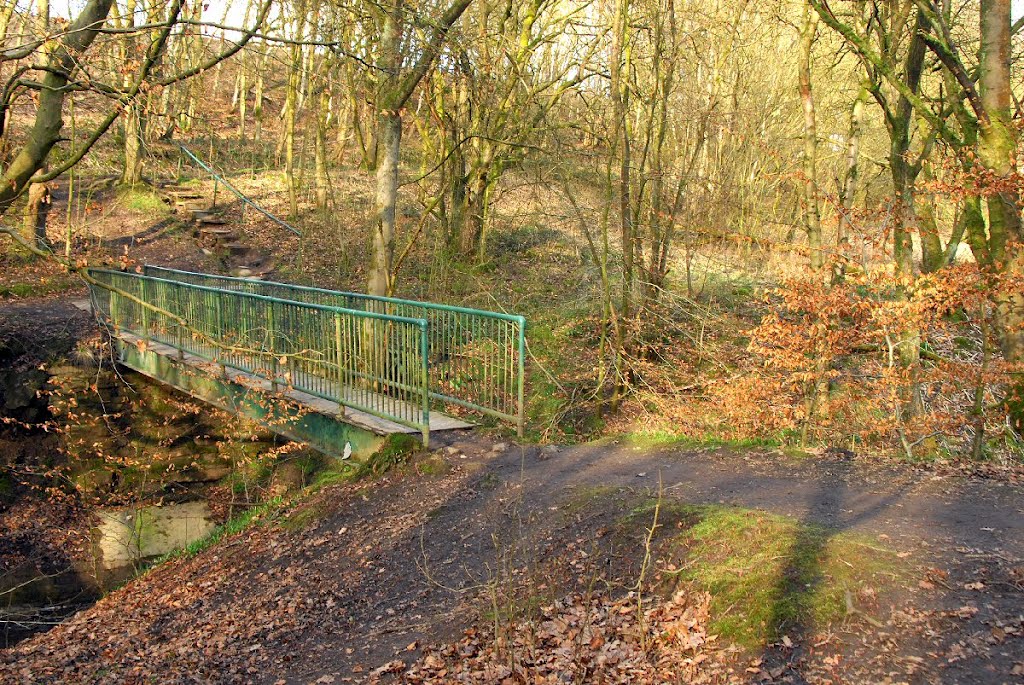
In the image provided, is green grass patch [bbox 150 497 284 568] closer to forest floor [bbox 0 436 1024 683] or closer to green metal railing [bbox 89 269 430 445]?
forest floor [bbox 0 436 1024 683]

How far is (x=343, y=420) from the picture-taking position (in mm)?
10281

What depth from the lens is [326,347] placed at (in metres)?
10.8

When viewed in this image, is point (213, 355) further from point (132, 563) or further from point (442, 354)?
point (442, 354)

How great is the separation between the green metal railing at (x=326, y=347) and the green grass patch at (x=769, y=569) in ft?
13.4

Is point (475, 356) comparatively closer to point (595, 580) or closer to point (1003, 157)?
point (595, 580)

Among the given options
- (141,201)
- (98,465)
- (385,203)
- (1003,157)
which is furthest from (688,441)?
(141,201)

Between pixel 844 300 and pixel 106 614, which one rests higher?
pixel 844 300

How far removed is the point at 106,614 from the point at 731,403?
7.83m

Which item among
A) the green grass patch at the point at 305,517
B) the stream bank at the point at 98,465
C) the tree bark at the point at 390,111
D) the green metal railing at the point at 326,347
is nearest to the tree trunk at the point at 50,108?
the green metal railing at the point at 326,347

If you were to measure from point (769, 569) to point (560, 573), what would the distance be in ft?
5.26

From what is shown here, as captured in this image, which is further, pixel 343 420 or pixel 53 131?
pixel 343 420

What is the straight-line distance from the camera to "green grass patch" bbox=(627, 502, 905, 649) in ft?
16.7

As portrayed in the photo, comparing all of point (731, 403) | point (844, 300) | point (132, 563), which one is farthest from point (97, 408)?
point (844, 300)

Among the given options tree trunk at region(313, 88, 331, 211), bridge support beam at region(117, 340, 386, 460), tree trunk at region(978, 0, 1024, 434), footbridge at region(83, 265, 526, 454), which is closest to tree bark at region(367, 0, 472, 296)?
footbridge at region(83, 265, 526, 454)
